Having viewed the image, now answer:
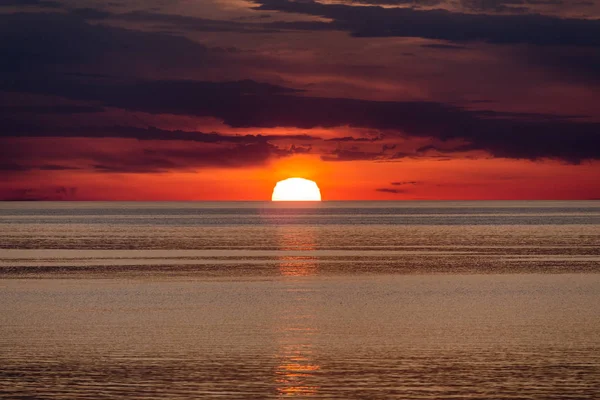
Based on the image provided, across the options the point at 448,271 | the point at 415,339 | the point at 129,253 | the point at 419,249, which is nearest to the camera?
the point at 415,339

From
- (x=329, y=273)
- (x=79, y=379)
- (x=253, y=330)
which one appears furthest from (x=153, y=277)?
(x=79, y=379)

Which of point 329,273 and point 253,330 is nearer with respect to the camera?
point 253,330

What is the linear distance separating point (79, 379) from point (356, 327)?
34.6 ft

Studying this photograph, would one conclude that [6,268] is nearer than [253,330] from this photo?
No

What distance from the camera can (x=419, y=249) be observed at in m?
74.9

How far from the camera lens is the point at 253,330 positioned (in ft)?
95.0

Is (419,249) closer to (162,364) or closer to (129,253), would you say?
(129,253)

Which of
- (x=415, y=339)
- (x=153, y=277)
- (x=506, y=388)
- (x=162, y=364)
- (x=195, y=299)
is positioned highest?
(x=153, y=277)

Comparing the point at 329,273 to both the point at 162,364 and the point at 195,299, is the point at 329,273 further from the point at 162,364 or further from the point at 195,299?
the point at 162,364

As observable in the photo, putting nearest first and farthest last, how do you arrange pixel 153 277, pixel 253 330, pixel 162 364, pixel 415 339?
1. pixel 162 364
2. pixel 415 339
3. pixel 253 330
4. pixel 153 277

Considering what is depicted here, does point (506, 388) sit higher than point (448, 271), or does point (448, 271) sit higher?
point (448, 271)

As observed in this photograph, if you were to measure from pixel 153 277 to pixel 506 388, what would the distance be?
2967 centimetres

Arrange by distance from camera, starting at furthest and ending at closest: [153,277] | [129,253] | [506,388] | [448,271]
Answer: [129,253] → [448,271] → [153,277] → [506,388]

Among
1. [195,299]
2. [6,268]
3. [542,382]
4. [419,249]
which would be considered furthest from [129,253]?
[542,382]
